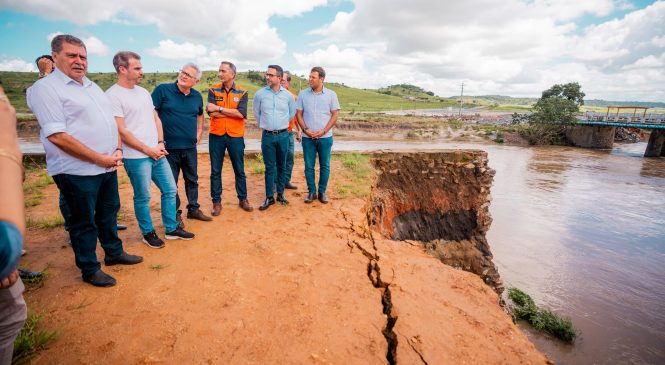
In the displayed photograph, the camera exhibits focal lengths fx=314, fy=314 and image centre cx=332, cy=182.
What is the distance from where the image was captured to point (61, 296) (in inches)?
112

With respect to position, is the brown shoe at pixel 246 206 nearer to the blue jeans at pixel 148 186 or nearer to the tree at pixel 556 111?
the blue jeans at pixel 148 186

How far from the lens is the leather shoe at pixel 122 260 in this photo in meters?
3.39

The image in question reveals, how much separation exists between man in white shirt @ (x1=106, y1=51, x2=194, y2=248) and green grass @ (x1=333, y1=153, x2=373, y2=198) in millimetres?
3391

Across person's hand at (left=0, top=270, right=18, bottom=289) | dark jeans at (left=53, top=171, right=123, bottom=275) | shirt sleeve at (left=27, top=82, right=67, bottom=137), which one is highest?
shirt sleeve at (left=27, top=82, right=67, bottom=137)

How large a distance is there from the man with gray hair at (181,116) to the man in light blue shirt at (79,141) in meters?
1.28

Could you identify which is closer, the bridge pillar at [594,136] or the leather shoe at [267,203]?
the leather shoe at [267,203]

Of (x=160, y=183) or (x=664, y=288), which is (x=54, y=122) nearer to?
(x=160, y=183)

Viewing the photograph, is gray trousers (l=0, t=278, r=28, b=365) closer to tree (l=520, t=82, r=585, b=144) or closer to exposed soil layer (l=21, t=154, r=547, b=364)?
exposed soil layer (l=21, t=154, r=547, b=364)

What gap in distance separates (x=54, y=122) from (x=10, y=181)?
2028mm

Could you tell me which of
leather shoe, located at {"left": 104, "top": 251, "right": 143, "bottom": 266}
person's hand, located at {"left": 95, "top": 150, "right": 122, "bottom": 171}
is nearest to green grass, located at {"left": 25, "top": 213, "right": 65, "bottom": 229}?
leather shoe, located at {"left": 104, "top": 251, "right": 143, "bottom": 266}

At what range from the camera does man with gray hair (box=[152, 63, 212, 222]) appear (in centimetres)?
421

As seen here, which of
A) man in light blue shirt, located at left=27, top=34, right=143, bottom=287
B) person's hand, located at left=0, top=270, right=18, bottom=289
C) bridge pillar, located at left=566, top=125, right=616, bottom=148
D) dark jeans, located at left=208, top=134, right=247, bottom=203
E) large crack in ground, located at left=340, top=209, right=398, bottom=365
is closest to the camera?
person's hand, located at left=0, top=270, right=18, bottom=289

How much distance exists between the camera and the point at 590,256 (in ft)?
33.8

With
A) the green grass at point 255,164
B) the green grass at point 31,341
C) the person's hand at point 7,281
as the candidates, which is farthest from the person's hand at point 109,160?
the green grass at point 255,164
